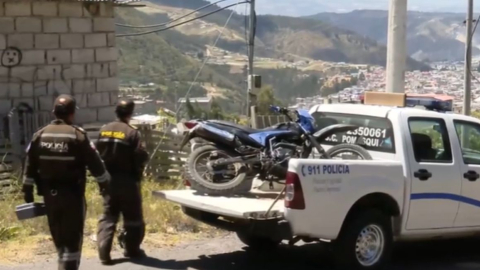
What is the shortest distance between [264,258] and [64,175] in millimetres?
2841

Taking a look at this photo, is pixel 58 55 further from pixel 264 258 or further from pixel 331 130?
pixel 331 130

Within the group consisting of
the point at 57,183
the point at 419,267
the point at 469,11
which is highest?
the point at 469,11

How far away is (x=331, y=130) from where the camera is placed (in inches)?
332

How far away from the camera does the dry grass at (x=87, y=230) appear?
8422mm

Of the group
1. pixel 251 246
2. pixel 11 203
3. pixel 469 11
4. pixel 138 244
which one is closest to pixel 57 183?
pixel 138 244

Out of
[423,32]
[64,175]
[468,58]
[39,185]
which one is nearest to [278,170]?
[64,175]

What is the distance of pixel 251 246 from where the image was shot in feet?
29.3

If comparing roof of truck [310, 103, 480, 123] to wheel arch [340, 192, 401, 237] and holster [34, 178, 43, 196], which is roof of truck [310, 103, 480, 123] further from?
holster [34, 178, 43, 196]

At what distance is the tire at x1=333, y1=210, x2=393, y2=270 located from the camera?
7520 millimetres

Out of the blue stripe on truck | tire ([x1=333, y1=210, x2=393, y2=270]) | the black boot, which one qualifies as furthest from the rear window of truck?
the black boot

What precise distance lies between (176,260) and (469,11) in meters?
14.8

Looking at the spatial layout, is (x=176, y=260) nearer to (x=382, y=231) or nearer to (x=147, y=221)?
(x=147, y=221)

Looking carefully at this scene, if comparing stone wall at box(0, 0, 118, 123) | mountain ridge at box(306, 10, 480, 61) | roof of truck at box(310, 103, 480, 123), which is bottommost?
roof of truck at box(310, 103, 480, 123)

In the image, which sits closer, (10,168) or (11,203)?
(11,203)
